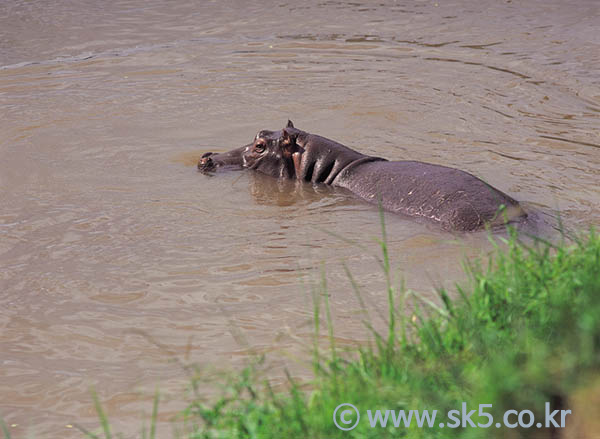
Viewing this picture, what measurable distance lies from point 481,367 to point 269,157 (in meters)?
4.93

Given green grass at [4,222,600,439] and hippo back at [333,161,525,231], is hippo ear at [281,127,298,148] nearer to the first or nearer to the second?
hippo back at [333,161,525,231]

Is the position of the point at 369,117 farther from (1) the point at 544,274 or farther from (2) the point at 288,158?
(1) the point at 544,274

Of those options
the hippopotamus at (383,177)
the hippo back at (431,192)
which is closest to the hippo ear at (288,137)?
the hippopotamus at (383,177)

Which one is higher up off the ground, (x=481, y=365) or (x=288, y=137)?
(x=288, y=137)

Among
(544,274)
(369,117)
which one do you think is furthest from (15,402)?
(369,117)

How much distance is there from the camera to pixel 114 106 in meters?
9.31

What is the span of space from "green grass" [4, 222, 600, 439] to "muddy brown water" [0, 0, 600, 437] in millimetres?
408

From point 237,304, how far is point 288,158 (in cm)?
290

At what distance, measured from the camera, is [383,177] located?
251 inches

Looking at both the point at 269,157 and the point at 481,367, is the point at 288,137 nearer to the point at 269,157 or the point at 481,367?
the point at 269,157

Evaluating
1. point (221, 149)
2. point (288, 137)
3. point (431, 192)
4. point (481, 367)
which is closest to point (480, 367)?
point (481, 367)

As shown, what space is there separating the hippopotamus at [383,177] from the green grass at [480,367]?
1.78m

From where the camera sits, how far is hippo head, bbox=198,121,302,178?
281 inches

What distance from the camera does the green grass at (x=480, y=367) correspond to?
2172 millimetres
